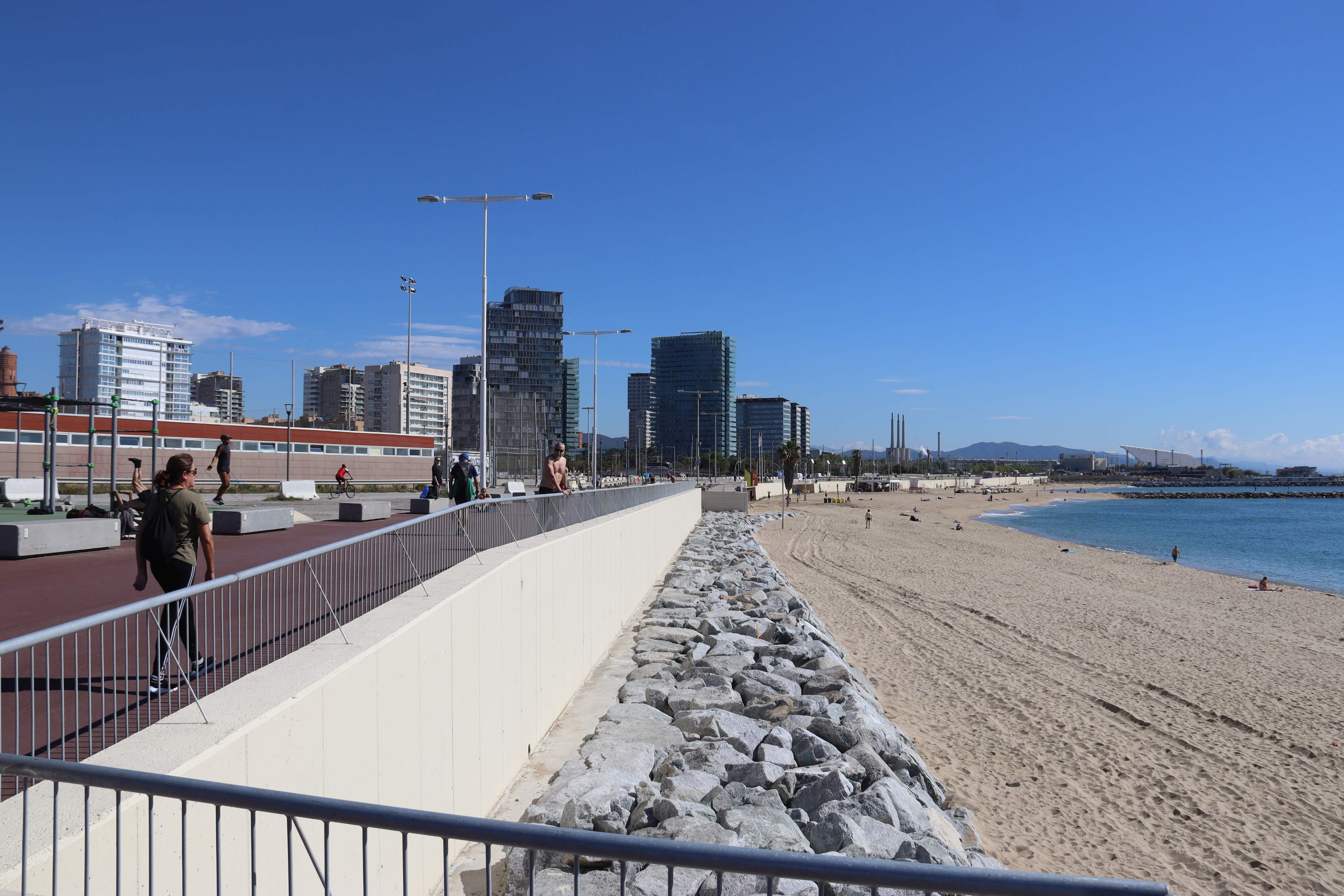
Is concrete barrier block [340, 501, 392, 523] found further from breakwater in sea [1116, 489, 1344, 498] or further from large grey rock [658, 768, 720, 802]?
breakwater in sea [1116, 489, 1344, 498]

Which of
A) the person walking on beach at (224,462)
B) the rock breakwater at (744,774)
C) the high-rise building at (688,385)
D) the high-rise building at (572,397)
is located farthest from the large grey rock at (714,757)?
the high-rise building at (688,385)

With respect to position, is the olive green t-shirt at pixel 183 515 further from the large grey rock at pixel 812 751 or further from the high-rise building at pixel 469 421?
the high-rise building at pixel 469 421

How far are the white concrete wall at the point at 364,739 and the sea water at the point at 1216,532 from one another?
34.7 metres

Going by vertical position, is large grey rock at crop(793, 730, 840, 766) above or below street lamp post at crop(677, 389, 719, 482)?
below

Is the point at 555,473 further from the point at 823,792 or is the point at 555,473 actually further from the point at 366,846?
the point at 366,846

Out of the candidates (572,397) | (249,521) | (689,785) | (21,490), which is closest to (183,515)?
Answer: (689,785)

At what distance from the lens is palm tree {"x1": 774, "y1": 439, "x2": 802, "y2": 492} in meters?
56.8

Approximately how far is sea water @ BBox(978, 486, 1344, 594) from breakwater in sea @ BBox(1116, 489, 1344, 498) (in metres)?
16.6

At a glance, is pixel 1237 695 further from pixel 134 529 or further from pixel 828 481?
pixel 828 481

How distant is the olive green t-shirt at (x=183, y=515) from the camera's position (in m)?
5.52

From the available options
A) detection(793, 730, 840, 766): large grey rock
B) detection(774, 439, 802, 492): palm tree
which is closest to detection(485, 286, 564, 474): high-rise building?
detection(774, 439, 802, 492): palm tree

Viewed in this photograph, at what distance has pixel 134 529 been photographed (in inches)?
522

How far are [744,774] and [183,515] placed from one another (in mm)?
5143

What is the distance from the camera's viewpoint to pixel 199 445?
145ft
